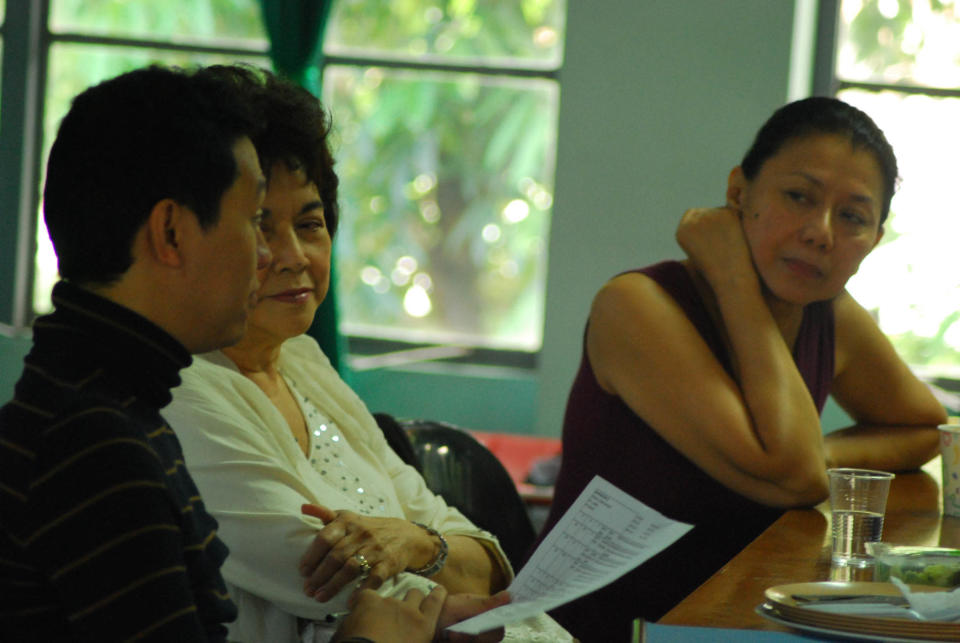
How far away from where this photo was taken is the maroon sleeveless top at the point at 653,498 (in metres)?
1.75

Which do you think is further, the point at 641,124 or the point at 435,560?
the point at 641,124

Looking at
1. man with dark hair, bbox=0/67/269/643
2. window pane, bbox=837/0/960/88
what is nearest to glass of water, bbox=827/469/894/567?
man with dark hair, bbox=0/67/269/643

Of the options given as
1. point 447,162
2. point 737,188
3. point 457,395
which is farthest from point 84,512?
point 447,162

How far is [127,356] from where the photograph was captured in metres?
0.89

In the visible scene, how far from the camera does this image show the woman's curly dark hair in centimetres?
152

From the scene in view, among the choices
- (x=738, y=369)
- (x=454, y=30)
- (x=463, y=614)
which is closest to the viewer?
(x=463, y=614)

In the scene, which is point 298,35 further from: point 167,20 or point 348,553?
point 348,553

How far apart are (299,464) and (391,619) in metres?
0.37

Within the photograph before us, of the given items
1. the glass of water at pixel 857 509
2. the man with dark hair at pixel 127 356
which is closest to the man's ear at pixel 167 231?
the man with dark hair at pixel 127 356

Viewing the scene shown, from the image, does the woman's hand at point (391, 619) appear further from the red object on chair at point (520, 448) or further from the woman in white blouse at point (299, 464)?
the red object on chair at point (520, 448)

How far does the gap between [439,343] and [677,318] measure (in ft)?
8.23

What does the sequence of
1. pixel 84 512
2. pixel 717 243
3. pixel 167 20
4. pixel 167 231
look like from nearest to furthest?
pixel 84 512 < pixel 167 231 < pixel 717 243 < pixel 167 20

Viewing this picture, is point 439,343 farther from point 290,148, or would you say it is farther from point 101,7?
point 290,148

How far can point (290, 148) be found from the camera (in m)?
1.54
